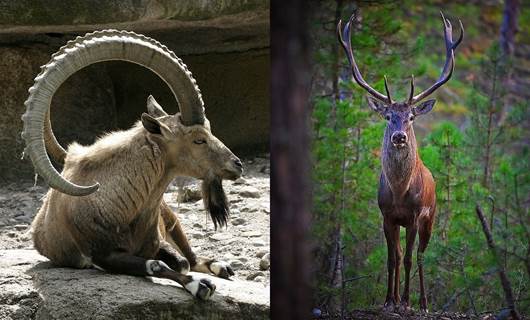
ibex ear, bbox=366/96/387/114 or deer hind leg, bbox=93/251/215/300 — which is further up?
ibex ear, bbox=366/96/387/114

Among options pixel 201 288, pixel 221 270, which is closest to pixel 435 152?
pixel 201 288

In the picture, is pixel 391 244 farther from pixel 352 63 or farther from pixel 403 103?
pixel 352 63

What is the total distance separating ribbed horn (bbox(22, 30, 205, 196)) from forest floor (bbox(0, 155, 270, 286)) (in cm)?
98

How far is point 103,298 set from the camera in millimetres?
5668

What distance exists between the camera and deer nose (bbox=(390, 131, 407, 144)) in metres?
5.02

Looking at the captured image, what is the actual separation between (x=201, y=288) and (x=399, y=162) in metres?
1.42

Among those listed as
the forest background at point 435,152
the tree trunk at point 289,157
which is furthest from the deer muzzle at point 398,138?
the tree trunk at point 289,157

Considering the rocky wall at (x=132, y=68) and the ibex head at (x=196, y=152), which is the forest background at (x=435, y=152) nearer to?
the ibex head at (x=196, y=152)

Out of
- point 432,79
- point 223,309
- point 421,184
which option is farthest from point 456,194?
point 223,309

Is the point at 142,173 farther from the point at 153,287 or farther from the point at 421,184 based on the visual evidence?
the point at 421,184

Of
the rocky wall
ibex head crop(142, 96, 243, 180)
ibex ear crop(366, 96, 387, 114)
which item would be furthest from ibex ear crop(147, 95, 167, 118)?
ibex ear crop(366, 96, 387, 114)

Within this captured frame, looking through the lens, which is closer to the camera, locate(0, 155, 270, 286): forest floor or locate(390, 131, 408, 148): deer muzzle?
locate(390, 131, 408, 148): deer muzzle

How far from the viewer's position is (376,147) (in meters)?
5.16

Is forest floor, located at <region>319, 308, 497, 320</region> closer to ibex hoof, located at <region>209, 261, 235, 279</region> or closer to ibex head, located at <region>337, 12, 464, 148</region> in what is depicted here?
ibex head, located at <region>337, 12, 464, 148</region>
